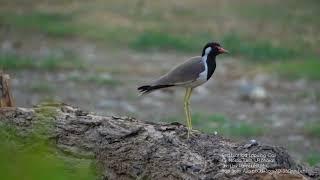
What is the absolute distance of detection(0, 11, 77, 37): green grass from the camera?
59.6 feet

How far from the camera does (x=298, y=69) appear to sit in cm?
1521

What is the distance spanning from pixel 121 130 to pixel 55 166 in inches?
105

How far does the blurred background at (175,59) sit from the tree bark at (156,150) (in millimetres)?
4470

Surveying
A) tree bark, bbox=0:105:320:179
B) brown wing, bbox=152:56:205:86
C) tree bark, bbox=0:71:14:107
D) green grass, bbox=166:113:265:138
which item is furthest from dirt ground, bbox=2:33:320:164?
tree bark, bbox=0:105:320:179

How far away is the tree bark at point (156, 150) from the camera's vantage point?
486 centimetres

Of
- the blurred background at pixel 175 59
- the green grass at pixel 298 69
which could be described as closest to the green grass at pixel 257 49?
the blurred background at pixel 175 59

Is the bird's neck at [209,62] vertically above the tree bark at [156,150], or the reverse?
the bird's neck at [209,62]

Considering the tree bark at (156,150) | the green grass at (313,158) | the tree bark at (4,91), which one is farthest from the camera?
the green grass at (313,158)

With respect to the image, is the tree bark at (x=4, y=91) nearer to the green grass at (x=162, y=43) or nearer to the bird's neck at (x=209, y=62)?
the bird's neck at (x=209, y=62)

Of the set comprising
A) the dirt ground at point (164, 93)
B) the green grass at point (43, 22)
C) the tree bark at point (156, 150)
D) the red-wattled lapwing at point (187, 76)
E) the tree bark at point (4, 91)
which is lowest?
the tree bark at point (156, 150)

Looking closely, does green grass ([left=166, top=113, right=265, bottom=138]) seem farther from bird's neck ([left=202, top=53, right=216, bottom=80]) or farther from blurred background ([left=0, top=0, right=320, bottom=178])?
bird's neck ([left=202, top=53, right=216, bottom=80])

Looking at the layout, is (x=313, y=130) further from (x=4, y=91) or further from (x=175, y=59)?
(x=4, y=91)

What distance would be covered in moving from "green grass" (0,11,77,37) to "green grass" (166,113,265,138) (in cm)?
652

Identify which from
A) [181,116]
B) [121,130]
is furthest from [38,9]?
[121,130]
